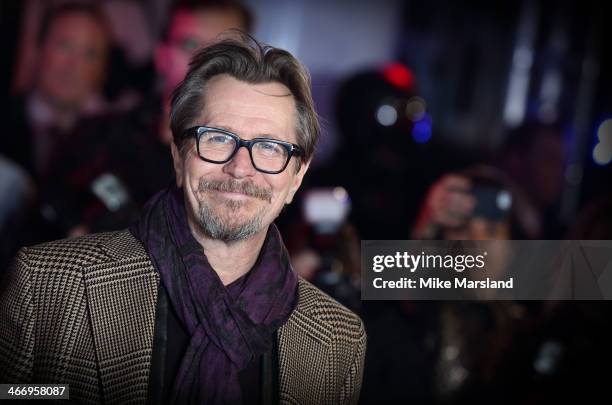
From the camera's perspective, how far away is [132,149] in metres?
2.91

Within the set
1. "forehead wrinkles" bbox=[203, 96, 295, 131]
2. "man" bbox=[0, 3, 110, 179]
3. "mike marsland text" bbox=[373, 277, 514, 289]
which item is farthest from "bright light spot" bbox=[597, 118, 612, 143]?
"forehead wrinkles" bbox=[203, 96, 295, 131]

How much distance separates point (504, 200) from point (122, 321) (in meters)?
2.35

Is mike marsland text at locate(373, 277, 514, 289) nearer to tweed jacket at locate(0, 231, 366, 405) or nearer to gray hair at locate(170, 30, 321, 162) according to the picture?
gray hair at locate(170, 30, 321, 162)

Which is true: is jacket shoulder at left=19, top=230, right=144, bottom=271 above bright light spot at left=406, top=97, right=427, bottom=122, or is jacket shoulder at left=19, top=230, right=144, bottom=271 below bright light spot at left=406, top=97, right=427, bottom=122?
below

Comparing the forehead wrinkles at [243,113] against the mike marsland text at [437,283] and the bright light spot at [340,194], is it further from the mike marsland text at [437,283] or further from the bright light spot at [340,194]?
the bright light spot at [340,194]

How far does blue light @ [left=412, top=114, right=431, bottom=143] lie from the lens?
3430 millimetres

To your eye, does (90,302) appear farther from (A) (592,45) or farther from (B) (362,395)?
(A) (592,45)

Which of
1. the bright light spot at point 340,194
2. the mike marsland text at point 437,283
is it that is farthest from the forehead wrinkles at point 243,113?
the bright light spot at point 340,194

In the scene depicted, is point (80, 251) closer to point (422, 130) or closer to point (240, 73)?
point (240, 73)

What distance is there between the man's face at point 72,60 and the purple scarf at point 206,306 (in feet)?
6.01

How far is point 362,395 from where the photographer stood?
2688 millimetres

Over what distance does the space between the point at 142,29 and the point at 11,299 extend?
2.10 m

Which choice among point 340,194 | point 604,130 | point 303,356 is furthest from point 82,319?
point 604,130

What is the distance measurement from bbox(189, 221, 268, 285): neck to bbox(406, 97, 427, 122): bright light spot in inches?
76.3
